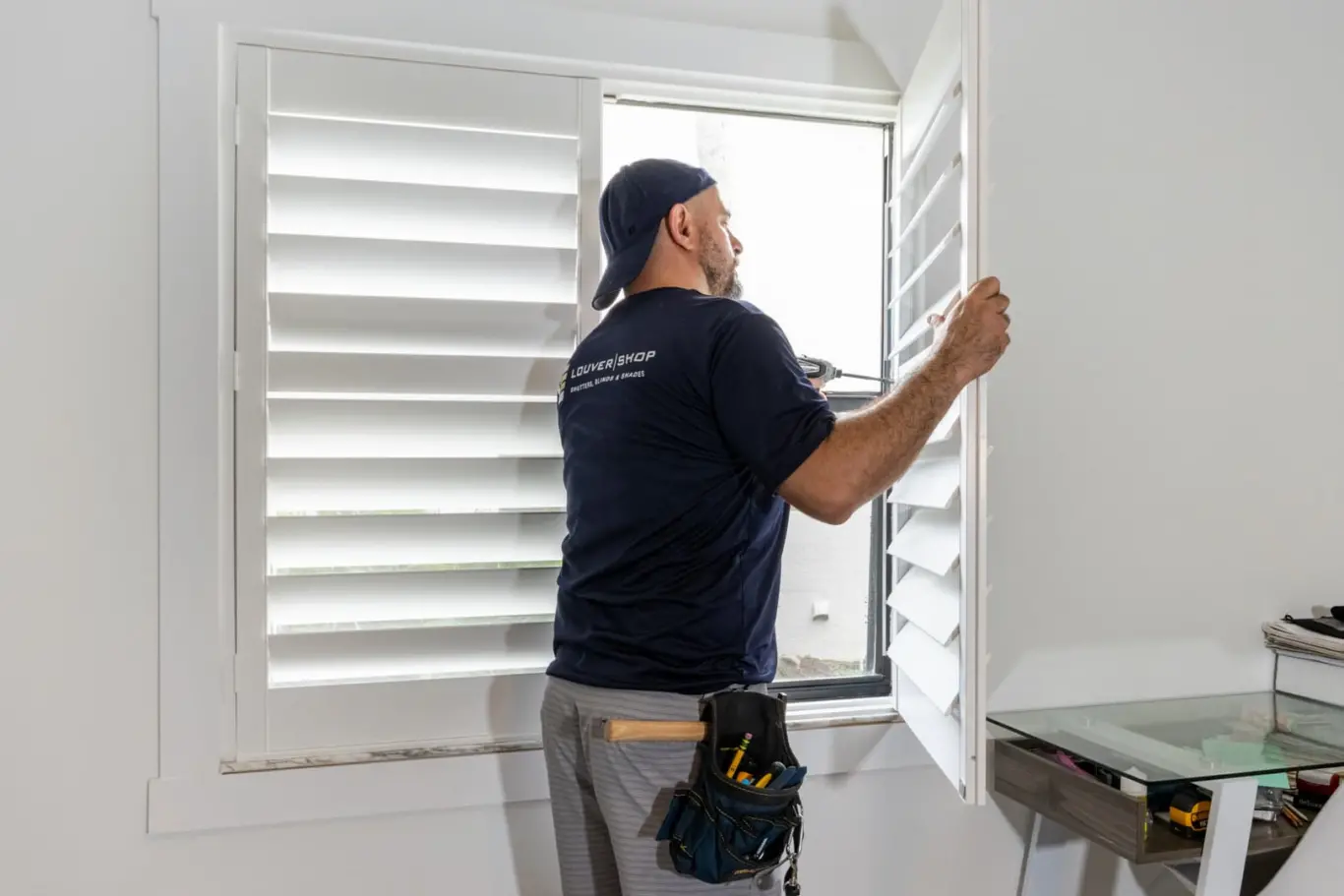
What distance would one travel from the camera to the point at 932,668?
1.36 meters

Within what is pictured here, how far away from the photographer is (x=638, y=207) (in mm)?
1324

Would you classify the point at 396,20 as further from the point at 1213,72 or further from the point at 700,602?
the point at 1213,72

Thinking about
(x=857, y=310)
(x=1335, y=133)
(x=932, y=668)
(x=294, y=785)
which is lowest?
(x=294, y=785)

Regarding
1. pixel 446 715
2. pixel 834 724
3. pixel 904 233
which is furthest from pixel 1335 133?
pixel 446 715

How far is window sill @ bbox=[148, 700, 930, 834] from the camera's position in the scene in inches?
55.4

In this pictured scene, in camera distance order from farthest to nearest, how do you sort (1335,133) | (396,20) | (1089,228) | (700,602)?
(1335,133)
(1089,228)
(396,20)
(700,602)

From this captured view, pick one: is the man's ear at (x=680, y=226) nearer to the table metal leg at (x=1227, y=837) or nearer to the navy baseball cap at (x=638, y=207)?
the navy baseball cap at (x=638, y=207)

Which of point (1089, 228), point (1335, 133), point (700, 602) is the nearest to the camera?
point (700, 602)

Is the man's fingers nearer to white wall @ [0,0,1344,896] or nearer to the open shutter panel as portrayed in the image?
the open shutter panel

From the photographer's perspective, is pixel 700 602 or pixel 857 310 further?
pixel 857 310

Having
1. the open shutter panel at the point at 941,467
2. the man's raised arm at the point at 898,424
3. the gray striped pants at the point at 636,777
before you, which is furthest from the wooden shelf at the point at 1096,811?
the man's raised arm at the point at 898,424

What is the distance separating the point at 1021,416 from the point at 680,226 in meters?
0.79

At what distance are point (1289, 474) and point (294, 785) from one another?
1.96 meters

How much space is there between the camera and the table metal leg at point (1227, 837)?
51.4 inches
